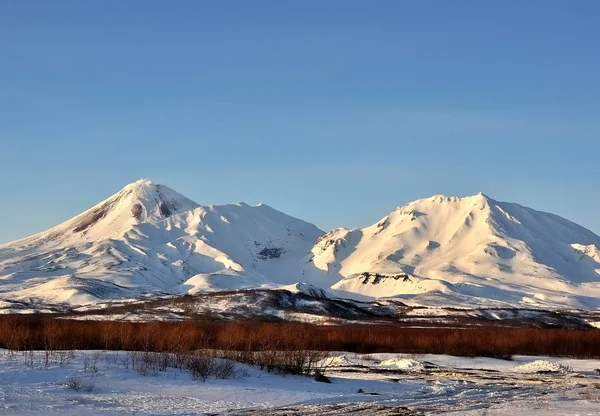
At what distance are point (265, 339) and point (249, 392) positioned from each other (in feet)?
45.7

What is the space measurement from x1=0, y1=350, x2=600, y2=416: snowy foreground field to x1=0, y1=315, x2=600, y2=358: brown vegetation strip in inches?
131

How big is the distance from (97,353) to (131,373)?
113 inches

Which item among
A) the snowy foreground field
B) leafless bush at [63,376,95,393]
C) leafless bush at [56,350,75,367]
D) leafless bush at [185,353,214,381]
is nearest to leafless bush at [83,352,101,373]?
the snowy foreground field

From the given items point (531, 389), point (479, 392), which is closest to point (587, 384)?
point (531, 389)

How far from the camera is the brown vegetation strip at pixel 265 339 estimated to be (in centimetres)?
2581

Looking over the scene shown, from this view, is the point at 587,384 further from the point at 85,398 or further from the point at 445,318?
the point at 445,318

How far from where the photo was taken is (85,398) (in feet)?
52.4

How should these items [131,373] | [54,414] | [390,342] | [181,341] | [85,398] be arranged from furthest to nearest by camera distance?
1. [390,342]
2. [181,341]
3. [131,373]
4. [85,398]
5. [54,414]

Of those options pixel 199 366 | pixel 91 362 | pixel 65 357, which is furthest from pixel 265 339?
pixel 91 362

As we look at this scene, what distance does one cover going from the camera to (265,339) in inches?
1273

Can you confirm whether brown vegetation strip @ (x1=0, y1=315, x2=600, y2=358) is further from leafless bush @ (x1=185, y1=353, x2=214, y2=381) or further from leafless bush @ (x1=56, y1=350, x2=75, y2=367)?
leafless bush @ (x1=185, y1=353, x2=214, y2=381)

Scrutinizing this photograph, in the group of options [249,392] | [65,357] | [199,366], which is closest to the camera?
[249,392]

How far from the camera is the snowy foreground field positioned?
1570 centimetres

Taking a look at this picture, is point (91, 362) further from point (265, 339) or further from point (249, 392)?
point (265, 339)
